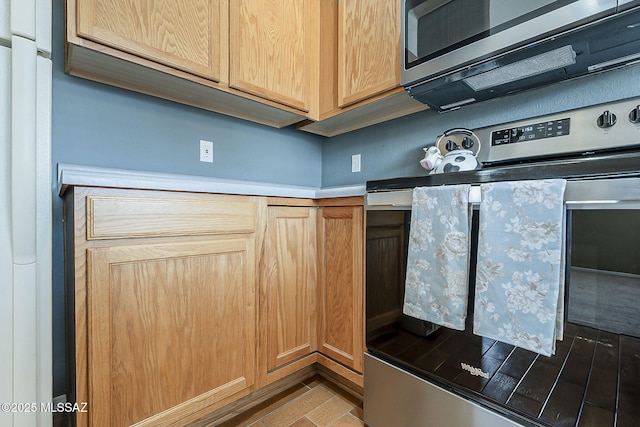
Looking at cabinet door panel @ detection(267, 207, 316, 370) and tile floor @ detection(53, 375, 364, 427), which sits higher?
cabinet door panel @ detection(267, 207, 316, 370)

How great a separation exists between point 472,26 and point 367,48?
0.49 metres

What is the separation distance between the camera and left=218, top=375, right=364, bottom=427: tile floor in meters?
1.23

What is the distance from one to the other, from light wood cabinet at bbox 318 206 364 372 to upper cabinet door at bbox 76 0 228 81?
0.85m

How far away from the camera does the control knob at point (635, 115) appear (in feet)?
2.90

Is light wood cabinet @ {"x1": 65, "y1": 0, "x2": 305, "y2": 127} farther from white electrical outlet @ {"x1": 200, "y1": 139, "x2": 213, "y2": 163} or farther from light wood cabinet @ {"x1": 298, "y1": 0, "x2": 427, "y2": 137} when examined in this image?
light wood cabinet @ {"x1": 298, "y1": 0, "x2": 427, "y2": 137}

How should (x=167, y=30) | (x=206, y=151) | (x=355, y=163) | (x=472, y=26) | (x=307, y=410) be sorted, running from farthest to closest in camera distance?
(x=355, y=163)
(x=206, y=151)
(x=307, y=410)
(x=167, y=30)
(x=472, y=26)

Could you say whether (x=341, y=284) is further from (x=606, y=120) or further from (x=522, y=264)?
(x=606, y=120)

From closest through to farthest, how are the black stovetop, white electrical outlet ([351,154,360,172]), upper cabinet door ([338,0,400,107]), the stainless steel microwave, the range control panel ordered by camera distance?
1. the black stovetop
2. the stainless steel microwave
3. the range control panel
4. upper cabinet door ([338,0,400,107])
5. white electrical outlet ([351,154,360,172])

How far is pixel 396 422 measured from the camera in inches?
41.9

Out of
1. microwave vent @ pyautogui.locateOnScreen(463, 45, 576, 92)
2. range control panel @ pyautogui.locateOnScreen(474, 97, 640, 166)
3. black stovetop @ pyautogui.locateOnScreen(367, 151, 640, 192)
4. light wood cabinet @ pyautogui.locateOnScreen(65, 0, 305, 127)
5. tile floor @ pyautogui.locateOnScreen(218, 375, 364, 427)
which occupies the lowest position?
tile floor @ pyautogui.locateOnScreen(218, 375, 364, 427)

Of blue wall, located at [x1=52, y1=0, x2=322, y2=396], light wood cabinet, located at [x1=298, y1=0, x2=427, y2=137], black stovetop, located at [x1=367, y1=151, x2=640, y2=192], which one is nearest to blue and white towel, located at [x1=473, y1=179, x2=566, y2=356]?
black stovetop, located at [x1=367, y1=151, x2=640, y2=192]

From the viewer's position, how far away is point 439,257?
917 millimetres

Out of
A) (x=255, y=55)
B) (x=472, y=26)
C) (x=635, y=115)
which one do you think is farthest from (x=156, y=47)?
(x=635, y=115)

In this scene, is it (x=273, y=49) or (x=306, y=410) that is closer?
(x=306, y=410)
